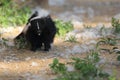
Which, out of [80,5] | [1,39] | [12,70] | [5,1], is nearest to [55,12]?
[80,5]

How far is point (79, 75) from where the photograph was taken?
20.5ft

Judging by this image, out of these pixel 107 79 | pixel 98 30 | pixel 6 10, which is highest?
pixel 6 10

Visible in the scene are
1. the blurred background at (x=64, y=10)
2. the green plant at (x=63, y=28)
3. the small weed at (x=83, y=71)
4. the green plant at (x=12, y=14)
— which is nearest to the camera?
the small weed at (x=83, y=71)

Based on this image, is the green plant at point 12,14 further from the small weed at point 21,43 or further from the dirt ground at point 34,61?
the small weed at point 21,43

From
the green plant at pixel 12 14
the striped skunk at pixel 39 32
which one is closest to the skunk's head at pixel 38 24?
the striped skunk at pixel 39 32

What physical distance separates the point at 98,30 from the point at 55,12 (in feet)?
11.1

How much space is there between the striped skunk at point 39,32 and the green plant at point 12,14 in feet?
6.75

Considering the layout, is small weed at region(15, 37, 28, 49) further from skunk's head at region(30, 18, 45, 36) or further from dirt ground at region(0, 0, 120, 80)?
skunk's head at region(30, 18, 45, 36)

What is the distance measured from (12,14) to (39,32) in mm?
3087

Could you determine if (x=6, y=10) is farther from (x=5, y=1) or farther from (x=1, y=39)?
(x=1, y=39)

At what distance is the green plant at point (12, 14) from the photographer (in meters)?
10.4

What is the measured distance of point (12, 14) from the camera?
427 inches

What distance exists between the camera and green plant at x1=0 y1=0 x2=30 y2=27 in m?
10.4

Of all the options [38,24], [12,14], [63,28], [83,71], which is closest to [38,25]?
[38,24]
